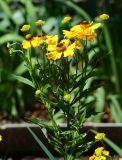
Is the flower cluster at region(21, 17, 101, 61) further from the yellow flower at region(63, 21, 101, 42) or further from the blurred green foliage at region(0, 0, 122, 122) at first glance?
the blurred green foliage at region(0, 0, 122, 122)

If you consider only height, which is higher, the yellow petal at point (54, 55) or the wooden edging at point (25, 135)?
the yellow petal at point (54, 55)

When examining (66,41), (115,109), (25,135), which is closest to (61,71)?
(66,41)

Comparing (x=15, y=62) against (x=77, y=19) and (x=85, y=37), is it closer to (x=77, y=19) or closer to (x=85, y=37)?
(x=77, y=19)

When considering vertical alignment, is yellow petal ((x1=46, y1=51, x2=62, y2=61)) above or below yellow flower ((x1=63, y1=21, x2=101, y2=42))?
below

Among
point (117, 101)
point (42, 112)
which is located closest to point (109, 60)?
point (117, 101)

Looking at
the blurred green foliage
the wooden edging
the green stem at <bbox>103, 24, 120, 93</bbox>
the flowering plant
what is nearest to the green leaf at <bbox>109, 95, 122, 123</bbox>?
the blurred green foliage

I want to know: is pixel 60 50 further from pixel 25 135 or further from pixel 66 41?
pixel 25 135

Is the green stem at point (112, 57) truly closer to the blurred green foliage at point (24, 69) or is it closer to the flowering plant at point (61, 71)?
the blurred green foliage at point (24, 69)

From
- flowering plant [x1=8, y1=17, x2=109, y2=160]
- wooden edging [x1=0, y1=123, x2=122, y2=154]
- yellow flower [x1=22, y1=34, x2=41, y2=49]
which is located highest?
yellow flower [x1=22, y1=34, x2=41, y2=49]

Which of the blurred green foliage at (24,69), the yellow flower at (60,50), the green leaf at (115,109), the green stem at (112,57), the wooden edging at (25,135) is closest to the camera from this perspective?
the yellow flower at (60,50)

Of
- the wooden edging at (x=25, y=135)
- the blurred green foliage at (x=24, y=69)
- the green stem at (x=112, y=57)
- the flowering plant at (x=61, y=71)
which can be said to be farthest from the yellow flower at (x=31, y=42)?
the green stem at (x=112, y=57)

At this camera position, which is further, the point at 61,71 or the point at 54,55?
the point at 61,71
